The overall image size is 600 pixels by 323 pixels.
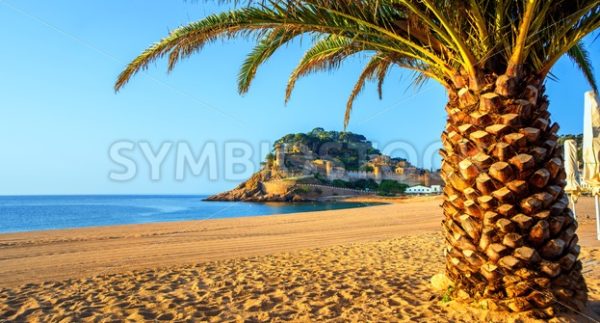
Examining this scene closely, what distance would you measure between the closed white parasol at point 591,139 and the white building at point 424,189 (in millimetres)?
66062

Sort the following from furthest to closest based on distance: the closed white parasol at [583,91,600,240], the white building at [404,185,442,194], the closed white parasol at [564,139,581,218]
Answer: the white building at [404,185,442,194] < the closed white parasol at [564,139,581,218] < the closed white parasol at [583,91,600,240]

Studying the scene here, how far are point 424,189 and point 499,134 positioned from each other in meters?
72.5

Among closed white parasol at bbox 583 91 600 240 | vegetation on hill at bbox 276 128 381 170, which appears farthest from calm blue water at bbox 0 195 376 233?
vegetation on hill at bbox 276 128 381 170

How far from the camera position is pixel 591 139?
6.83 meters

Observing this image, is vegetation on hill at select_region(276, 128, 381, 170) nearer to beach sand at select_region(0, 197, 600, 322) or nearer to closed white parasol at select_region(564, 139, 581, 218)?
closed white parasol at select_region(564, 139, 581, 218)

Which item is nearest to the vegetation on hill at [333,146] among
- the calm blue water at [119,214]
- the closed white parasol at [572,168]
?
the calm blue water at [119,214]

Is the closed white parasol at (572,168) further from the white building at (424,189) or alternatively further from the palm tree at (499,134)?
the white building at (424,189)

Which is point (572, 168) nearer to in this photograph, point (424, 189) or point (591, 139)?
point (591, 139)

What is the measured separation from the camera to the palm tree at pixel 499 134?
3.49 m

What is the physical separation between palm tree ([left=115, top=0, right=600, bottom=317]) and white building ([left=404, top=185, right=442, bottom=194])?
7014cm

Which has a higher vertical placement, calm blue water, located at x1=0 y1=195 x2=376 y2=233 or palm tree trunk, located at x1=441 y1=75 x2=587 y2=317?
palm tree trunk, located at x1=441 y1=75 x2=587 y2=317

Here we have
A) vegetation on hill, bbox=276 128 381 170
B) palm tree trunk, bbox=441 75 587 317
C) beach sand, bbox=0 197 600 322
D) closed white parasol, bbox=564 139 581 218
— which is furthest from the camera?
A: vegetation on hill, bbox=276 128 381 170

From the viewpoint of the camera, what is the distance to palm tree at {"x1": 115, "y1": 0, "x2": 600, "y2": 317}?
3.49 m

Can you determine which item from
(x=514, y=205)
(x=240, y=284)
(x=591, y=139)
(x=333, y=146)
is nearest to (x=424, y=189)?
(x=333, y=146)
